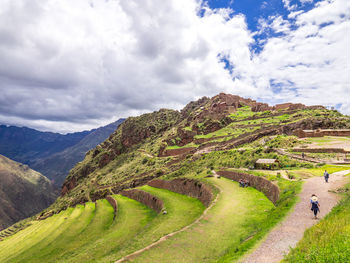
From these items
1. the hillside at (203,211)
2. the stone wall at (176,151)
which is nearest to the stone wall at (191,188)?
the hillside at (203,211)

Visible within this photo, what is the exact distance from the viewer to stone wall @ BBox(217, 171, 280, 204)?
1831 cm

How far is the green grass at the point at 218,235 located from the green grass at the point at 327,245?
10.3 feet

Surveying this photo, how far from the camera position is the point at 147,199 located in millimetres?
34375

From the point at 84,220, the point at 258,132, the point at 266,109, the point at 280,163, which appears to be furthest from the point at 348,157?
the point at 266,109

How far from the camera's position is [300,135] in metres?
45.1

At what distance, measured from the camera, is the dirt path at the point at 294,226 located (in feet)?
29.2

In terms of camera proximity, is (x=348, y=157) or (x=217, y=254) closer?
(x=217, y=254)

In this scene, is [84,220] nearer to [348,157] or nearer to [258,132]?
[348,157]

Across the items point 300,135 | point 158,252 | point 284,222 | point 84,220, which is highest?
point 300,135

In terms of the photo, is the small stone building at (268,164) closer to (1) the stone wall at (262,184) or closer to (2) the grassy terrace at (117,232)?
(1) the stone wall at (262,184)

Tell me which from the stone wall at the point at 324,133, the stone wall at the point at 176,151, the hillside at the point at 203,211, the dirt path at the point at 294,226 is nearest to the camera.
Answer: the dirt path at the point at 294,226

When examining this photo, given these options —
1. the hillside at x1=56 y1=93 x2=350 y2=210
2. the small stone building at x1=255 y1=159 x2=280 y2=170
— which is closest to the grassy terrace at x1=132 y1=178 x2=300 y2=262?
the small stone building at x1=255 y1=159 x2=280 y2=170

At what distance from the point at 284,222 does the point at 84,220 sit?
36952 mm

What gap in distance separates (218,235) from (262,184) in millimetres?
10740
